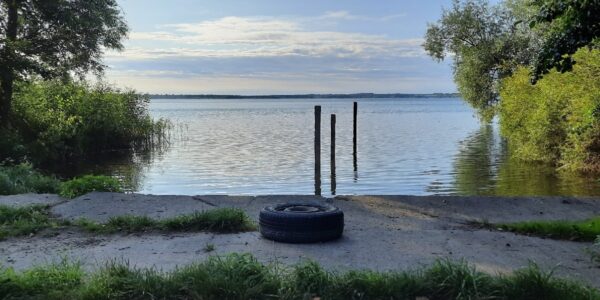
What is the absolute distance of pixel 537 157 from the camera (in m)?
21.6

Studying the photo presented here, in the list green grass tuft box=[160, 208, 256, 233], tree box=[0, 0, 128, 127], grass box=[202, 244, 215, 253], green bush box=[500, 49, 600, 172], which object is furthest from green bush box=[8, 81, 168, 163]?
green bush box=[500, 49, 600, 172]

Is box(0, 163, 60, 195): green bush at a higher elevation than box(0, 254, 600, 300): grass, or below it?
below

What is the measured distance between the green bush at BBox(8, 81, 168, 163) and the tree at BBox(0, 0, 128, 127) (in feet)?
3.63

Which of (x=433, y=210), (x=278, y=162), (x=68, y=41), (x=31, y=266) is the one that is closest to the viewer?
(x=31, y=266)

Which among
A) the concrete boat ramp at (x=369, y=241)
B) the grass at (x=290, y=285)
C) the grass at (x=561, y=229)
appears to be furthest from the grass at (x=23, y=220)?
the grass at (x=561, y=229)

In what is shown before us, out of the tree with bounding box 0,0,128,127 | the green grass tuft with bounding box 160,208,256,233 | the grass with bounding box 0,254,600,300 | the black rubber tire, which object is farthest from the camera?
the tree with bounding box 0,0,128,127

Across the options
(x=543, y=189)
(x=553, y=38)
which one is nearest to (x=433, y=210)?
(x=553, y=38)

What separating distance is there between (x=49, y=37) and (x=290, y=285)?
19.5m

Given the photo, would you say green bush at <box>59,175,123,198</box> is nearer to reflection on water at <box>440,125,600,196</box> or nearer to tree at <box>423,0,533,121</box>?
reflection on water at <box>440,125,600,196</box>

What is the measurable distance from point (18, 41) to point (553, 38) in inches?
725

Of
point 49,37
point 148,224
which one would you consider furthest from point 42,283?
point 49,37

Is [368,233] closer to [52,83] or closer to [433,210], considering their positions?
[433,210]

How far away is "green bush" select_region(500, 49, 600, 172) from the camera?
53.9ft

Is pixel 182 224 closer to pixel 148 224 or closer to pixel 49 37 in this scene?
pixel 148 224
